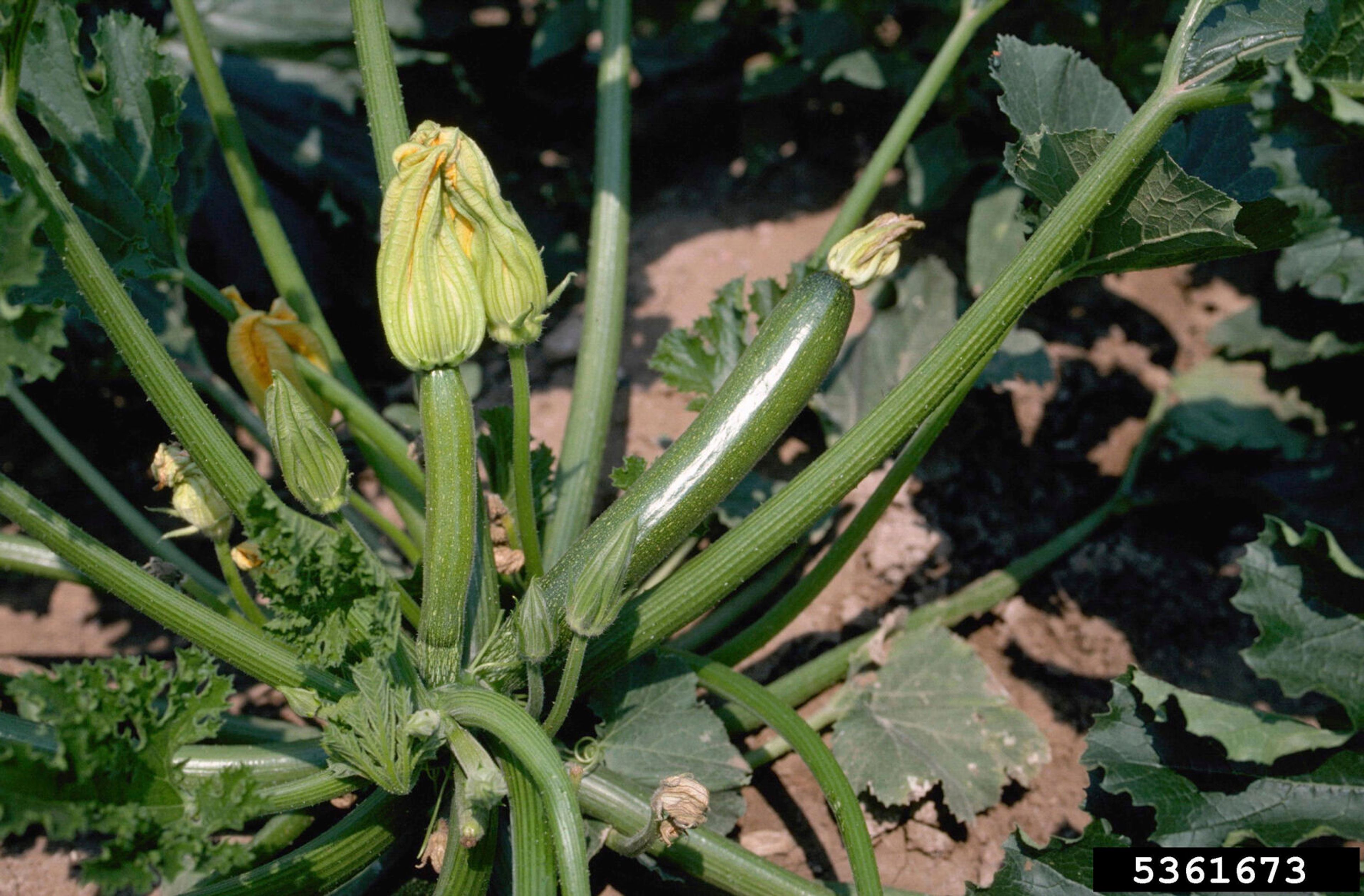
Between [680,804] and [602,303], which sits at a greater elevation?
[602,303]

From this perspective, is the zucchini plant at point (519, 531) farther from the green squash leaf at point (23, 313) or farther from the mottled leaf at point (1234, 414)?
the mottled leaf at point (1234, 414)

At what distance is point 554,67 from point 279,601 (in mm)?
2549

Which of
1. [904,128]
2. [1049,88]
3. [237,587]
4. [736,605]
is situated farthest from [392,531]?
[1049,88]

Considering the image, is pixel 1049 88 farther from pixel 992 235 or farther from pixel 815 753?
pixel 815 753

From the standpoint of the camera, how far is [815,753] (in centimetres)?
205

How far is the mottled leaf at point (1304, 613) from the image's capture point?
75.4 inches

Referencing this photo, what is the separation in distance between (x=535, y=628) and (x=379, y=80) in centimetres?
114

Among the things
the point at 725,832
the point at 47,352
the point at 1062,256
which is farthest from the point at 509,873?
the point at 1062,256

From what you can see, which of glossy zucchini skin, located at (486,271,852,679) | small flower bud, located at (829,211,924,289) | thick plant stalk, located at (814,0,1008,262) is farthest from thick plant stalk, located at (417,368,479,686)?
thick plant stalk, located at (814,0,1008,262)

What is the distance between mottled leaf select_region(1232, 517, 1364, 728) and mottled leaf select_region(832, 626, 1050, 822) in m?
0.58

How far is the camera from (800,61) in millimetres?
3770

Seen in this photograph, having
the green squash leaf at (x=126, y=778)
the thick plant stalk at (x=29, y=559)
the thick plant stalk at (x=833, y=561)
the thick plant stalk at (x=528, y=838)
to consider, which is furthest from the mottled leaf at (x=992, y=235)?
the thick plant stalk at (x=29, y=559)

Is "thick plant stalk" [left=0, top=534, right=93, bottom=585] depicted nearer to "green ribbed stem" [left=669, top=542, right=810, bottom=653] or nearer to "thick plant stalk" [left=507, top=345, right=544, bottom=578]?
"thick plant stalk" [left=507, top=345, right=544, bottom=578]

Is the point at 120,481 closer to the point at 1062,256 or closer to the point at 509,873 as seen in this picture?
the point at 509,873
